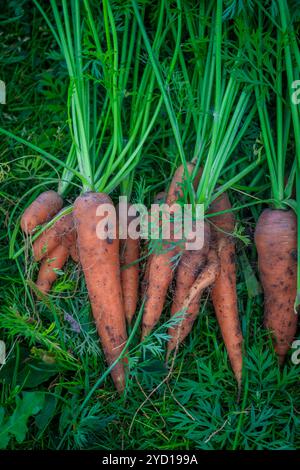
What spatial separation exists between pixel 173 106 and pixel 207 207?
40cm

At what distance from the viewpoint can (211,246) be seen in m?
1.85

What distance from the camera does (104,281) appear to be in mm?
1827

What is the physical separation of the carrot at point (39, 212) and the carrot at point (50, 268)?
12cm

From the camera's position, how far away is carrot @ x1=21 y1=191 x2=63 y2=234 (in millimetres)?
1854

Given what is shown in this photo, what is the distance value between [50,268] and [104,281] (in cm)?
21

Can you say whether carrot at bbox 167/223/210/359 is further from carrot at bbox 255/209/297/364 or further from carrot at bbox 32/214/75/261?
carrot at bbox 32/214/75/261

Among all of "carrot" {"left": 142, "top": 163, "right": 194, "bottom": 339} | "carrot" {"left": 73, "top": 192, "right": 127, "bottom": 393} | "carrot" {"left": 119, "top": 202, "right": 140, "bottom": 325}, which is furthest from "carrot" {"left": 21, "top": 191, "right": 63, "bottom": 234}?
"carrot" {"left": 142, "top": 163, "right": 194, "bottom": 339}

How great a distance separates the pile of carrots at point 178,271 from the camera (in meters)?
1.80

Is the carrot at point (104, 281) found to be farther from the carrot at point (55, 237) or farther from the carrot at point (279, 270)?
the carrot at point (279, 270)

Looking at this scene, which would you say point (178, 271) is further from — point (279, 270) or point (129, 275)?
point (279, 270)

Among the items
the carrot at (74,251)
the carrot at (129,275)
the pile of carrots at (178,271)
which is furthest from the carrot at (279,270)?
the carrot at (74,251)

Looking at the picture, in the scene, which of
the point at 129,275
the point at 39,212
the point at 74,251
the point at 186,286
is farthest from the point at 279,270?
the point at 39,212
